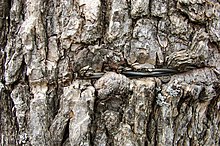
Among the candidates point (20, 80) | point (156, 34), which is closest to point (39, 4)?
point (20, 80)

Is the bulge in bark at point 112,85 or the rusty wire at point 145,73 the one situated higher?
the rusty wire at point 145,73

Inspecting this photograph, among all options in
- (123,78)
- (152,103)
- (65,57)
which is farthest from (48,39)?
(152,103)

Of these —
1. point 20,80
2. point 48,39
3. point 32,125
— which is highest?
point 48,39

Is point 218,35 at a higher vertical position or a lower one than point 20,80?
higher

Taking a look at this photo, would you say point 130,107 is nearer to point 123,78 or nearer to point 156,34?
point 123,78

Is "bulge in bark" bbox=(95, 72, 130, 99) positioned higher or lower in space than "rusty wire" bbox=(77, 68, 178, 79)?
lower

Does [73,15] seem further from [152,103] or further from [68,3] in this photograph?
[152,103]
